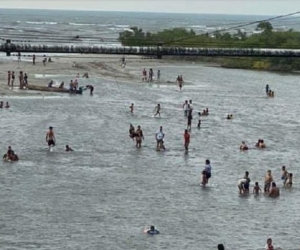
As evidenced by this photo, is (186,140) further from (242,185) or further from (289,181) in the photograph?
(242,185)

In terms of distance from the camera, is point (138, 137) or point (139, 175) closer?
point (139, 175)

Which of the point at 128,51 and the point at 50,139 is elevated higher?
the point at 128,51

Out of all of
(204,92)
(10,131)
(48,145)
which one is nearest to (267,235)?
(48,145)

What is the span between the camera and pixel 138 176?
48969 mm

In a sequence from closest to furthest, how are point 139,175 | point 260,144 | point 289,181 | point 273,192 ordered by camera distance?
1. point 273,192
2. point 289,181
3. point 139,175
4. point 260,144

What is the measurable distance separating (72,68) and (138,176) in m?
64.0

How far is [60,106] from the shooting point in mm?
75625

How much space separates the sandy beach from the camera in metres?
95.4

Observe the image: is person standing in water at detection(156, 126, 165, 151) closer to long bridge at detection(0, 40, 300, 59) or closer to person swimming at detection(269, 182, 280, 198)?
→ person swimming at detection(269, 182, 280, 198)

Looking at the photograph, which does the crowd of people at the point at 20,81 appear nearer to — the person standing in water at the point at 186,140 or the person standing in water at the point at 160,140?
the person standing in water at the point at 160,140

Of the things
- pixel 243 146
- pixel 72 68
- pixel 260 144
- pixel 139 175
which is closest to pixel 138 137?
pixel 243 146

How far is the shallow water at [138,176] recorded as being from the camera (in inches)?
1467

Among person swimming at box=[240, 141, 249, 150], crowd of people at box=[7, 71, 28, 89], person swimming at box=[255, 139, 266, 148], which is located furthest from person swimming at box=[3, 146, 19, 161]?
A: crowd of people at box=[7, 71, 28, 89]

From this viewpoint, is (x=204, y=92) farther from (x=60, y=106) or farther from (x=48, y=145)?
(x=48, y=145)
